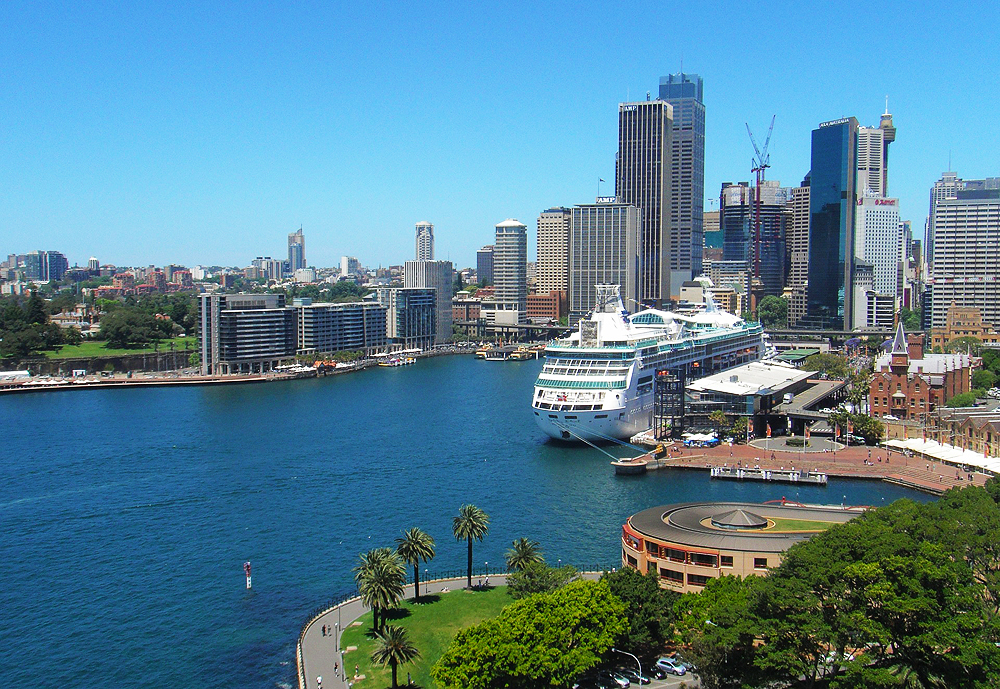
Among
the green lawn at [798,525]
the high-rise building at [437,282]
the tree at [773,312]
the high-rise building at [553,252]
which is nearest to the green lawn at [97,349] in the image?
the high-rise building at [437,282]

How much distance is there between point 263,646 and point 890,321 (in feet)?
361

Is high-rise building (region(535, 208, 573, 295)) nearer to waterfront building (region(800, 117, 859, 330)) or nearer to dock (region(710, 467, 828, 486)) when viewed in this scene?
waterfront building (region(800, 117, 859, 330))

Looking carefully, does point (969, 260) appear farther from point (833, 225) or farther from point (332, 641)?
point (332, 641)

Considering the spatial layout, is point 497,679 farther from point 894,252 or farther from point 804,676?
point 894,252

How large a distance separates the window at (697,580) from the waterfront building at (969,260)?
84.5m

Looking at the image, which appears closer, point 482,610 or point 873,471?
point 482,610

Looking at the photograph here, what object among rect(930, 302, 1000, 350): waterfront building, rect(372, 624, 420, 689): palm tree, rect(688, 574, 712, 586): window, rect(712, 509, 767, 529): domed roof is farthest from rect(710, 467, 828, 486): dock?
rect(930, 302, 1000, 350): waterfront building

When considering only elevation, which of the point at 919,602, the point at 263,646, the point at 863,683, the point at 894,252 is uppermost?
the point at 894,252

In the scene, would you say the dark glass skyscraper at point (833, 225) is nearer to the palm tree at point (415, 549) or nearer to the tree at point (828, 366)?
the tree at point (828, 366)

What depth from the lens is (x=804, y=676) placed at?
19.5 m

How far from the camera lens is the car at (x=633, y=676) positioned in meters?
20.3

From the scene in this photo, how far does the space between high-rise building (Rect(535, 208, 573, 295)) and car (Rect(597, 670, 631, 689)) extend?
11801 cm

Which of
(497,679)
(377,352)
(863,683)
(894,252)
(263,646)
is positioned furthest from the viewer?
(894,252)

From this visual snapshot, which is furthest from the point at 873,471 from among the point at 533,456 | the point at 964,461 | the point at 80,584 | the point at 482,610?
the point at 80,584
